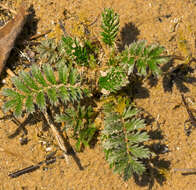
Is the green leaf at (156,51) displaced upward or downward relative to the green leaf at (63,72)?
downward

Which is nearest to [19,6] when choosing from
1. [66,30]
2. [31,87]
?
[66,30]

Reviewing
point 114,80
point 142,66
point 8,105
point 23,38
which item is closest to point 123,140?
point 114,80

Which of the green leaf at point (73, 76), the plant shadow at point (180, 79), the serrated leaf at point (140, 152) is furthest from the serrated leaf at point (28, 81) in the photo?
the plant shadow at point (180, 79)

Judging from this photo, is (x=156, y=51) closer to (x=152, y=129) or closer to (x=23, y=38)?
(x=152, y=129)

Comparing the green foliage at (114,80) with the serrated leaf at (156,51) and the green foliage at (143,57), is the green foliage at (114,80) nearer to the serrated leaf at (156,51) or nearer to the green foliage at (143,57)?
the green foliage at (143,57)

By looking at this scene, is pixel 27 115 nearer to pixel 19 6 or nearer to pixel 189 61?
pixel 19 6
